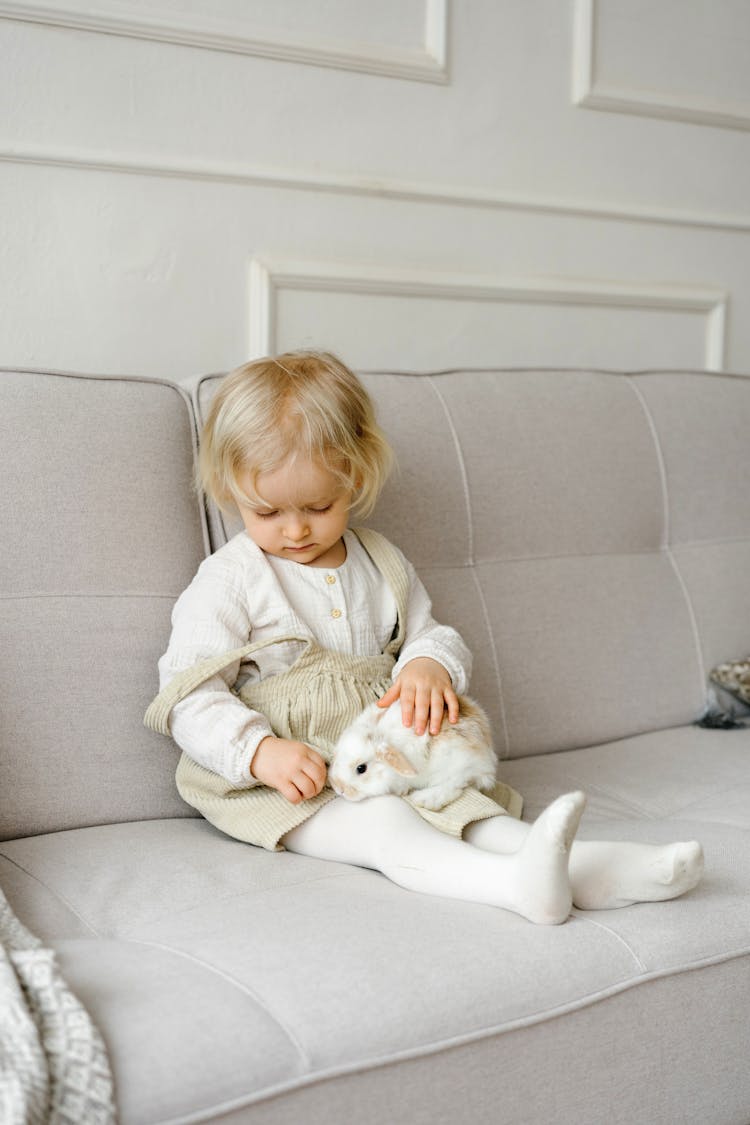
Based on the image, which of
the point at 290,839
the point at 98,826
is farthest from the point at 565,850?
the point at 98,826

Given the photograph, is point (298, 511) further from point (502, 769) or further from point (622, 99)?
point (622, 99)

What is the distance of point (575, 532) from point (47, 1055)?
1.35 m

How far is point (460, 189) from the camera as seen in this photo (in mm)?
2406

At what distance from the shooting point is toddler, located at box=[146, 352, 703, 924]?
1366 mm

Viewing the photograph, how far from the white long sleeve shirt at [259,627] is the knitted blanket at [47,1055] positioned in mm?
500

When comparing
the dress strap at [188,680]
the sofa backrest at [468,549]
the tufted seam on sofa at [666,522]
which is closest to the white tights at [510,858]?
the dress strap at [188,680]

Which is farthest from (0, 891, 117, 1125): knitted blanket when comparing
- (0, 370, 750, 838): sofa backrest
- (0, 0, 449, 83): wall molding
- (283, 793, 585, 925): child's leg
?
(0, 0, 449, 83): wall molding

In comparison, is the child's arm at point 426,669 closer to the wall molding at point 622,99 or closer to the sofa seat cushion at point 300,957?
the sofa seat cushion at point 300,957

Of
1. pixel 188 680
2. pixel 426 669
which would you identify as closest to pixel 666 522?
pixel 426 669

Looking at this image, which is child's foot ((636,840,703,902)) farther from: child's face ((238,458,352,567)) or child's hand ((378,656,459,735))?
child's face ((238,458,352,567))

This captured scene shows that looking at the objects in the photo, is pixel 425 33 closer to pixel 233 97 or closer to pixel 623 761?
pixel 233 97

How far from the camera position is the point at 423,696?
1483mm

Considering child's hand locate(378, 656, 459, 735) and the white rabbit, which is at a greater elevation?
child's hand locate(378, 656, 459, 735)

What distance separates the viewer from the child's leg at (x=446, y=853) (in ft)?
3.85
